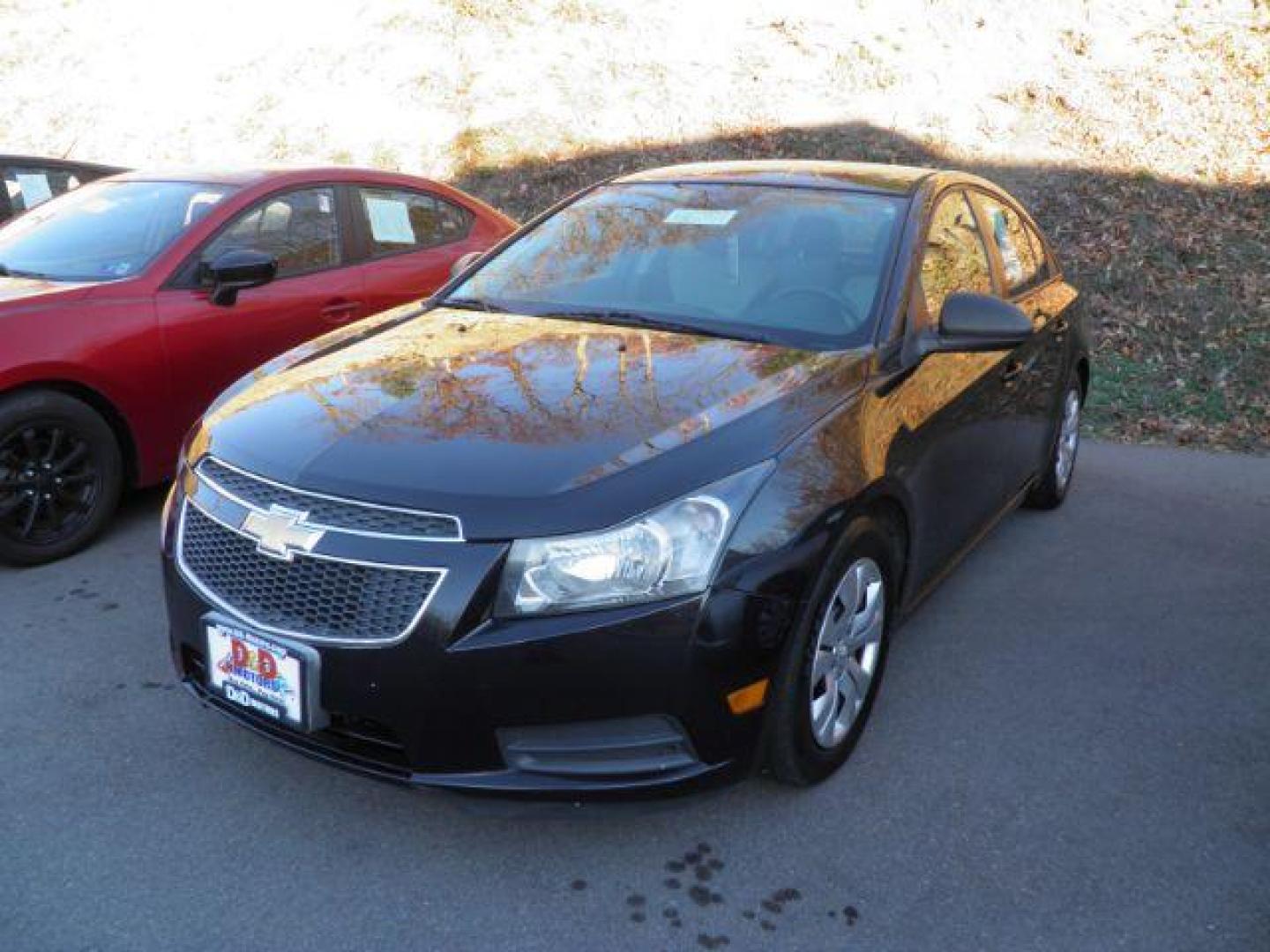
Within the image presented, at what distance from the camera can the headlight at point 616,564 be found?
2512mm

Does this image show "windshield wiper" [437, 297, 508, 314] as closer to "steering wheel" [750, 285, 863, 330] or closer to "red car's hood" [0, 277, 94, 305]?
"steering wheel" [750, 285, 863, 330]

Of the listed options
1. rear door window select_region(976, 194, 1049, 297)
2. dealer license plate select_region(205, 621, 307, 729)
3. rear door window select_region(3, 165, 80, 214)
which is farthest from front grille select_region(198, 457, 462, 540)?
rear door window select_region(3, 165, 80, 214)

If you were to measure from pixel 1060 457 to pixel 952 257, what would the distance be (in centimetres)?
177

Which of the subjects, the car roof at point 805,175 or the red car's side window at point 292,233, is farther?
the red car's side window at point 292,233

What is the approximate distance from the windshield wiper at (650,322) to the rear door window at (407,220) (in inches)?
91.1

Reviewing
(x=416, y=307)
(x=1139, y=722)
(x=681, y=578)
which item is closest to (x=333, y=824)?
(x=681, y=578)

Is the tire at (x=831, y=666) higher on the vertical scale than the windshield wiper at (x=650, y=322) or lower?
lower

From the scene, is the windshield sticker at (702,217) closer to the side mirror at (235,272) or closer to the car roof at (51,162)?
the side mirror at (235,272)

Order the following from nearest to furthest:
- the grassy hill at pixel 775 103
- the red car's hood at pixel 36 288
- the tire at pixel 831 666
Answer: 1. the tire at pixel 831 666
2. the red car's hood at pixel 36 288
3. the grassy hill at pixel 775 103

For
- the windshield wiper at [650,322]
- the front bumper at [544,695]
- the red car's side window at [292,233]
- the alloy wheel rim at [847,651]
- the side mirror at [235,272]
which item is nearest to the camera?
the front bumper at [544,695]

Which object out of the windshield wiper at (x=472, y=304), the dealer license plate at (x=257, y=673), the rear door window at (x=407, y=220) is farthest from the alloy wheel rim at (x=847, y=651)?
the rear door window at (x=407, y=220)

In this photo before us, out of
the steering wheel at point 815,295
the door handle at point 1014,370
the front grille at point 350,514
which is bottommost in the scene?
the door handle at point 1014,370

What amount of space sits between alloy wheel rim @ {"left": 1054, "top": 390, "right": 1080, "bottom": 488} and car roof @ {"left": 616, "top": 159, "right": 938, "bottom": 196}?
5.11 feet

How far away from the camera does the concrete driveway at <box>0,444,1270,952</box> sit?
8.59ft
